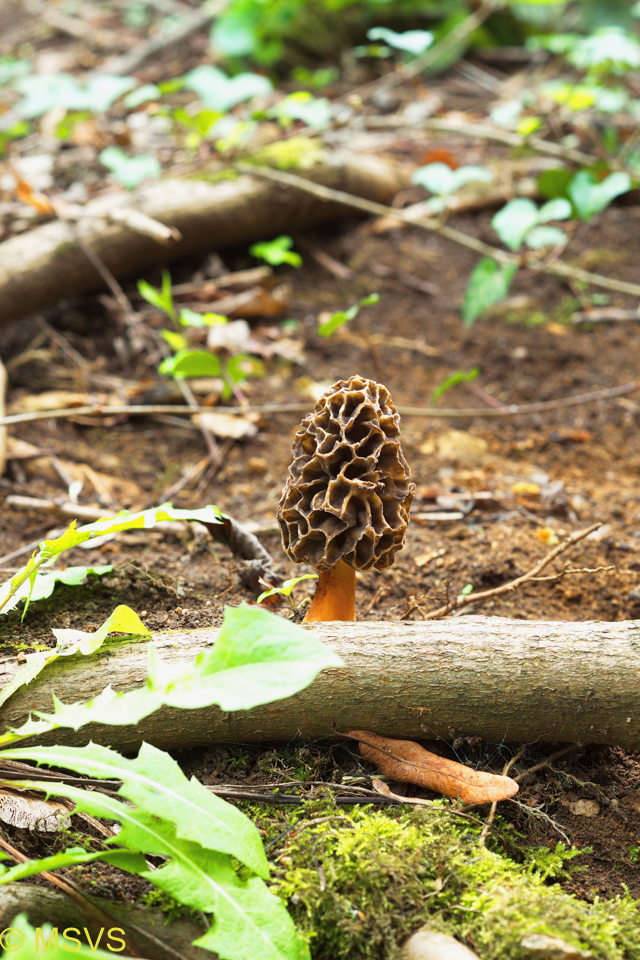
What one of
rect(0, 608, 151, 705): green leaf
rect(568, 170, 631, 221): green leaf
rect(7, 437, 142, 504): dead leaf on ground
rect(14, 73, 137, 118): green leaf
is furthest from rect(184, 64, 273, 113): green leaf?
rect(0, 608, 151, 705): green leaf

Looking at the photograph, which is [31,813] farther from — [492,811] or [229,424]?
[229,424]

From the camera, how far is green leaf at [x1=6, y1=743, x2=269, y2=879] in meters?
1.76

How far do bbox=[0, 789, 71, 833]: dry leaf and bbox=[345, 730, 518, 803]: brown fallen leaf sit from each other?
854mm

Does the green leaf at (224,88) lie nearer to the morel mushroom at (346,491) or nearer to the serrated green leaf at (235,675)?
the morel mushroom at (346,491)

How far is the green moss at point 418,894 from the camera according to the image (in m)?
1.76

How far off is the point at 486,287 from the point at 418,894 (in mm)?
3877

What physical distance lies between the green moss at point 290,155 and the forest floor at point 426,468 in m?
0.67

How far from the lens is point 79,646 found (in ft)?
7.47

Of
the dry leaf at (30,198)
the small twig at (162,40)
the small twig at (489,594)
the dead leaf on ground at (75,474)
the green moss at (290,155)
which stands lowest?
the dead leaf on ground at (75,474)

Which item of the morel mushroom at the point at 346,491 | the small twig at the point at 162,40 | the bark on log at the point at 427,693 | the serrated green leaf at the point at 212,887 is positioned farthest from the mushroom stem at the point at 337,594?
the small twig at the point at 162,40

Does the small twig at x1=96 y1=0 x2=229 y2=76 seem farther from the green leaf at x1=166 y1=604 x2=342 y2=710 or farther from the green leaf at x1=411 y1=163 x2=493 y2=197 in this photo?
the green leaf at x1=166 y1=604 x2=342 y2=710

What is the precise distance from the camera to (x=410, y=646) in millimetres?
2246

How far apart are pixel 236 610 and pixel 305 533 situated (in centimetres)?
80

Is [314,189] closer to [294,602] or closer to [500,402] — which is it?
[500,402]
